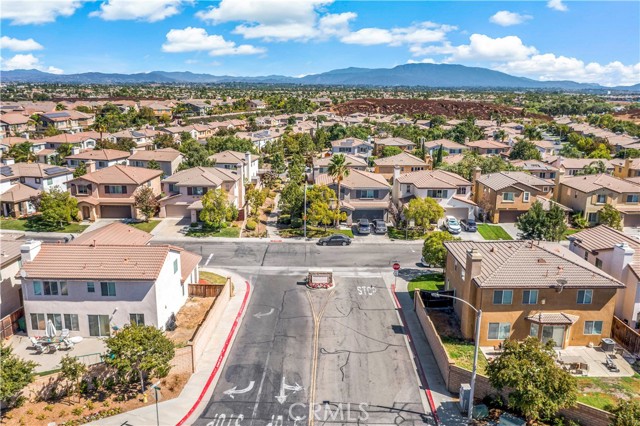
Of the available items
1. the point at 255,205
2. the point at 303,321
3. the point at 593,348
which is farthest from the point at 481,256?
the point at 255,205

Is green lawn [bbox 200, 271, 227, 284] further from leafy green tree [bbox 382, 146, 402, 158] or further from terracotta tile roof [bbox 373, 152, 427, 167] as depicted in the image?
leafy green tree [bbox 382, 146, 402, 158]

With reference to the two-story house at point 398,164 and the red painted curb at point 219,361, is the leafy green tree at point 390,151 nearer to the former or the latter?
the two-story house at point 398,164

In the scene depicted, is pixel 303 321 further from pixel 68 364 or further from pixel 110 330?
pixel 68 364

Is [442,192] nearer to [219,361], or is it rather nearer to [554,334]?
[554,334]

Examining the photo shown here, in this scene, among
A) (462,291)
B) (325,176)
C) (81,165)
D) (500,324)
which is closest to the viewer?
(500,324)

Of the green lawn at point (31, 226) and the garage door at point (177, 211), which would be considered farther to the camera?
the garage door at point (177, 211)

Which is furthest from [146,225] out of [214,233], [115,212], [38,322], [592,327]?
[592,327]

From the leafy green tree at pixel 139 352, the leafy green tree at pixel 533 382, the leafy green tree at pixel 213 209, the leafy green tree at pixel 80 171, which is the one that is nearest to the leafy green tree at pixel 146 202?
the leafy green tree at pixel 213 209
